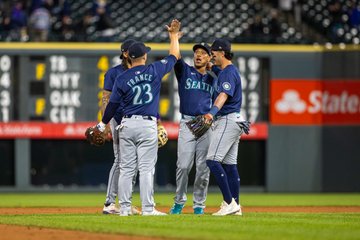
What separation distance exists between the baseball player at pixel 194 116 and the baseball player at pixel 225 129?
0.78ft

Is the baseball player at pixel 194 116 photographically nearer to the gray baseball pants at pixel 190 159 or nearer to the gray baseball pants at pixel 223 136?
the gray baseball pants at pixel 190 159

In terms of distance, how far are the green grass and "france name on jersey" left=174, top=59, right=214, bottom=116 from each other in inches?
179

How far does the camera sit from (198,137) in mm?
11109

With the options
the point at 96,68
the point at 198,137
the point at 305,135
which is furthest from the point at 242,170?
the point at 198,137

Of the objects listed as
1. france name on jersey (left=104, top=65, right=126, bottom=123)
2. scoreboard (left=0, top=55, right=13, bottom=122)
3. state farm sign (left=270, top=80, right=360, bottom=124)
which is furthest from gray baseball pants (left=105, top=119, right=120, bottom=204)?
state farm sign (left=270, top=80, right=360, bottom=124)

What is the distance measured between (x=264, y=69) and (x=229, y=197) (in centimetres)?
942

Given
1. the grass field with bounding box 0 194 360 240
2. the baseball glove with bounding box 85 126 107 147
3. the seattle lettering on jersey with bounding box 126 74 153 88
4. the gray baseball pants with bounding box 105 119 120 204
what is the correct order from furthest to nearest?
the gray baseball pants with bounding box 105 119 120 204, the baseball glove with bounding box 85 126 107 147, the seattle lettering on jersey with bounding box 126 74 153 88, the grass field with bounding box 0 194 360 240

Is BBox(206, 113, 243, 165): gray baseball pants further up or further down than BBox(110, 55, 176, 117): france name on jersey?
further down

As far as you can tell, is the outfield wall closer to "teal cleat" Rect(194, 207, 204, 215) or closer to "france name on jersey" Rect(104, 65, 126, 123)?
"france name on jersey" Rect(104, 65, 126, 123)

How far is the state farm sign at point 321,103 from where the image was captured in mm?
20109

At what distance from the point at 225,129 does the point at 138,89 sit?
1.18 metres

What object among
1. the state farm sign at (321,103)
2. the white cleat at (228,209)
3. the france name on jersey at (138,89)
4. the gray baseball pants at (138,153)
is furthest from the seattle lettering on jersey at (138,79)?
the state farm sign at (321,103)

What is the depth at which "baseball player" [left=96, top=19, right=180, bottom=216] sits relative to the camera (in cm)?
1038

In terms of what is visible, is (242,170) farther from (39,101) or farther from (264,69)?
(39,101)
